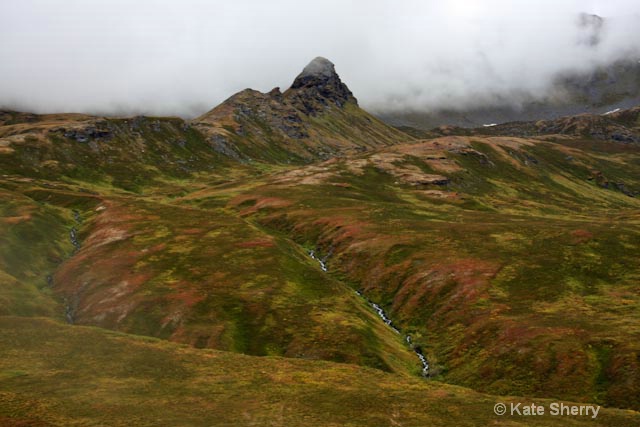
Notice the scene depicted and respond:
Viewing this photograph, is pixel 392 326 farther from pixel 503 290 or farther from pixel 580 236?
pixel 580 236

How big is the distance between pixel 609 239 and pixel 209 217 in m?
108

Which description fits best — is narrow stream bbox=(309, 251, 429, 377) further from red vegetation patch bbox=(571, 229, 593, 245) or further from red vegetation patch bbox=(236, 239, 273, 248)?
red vegetation patch bbox=(571, 229, 593, 245)

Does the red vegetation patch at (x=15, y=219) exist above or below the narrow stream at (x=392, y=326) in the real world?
above

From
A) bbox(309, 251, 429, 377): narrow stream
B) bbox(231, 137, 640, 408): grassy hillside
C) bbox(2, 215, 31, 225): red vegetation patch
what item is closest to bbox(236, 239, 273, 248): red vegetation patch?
bbox(309, 251, 429, 377): narrow stream

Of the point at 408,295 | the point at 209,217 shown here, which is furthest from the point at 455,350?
the point at 209,217

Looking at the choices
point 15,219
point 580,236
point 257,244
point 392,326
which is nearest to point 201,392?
point 392,326

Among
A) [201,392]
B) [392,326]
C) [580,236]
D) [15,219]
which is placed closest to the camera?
[201,392]

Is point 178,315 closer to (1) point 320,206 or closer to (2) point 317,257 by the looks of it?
(2) point 317,257

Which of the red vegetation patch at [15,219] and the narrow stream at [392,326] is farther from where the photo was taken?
the red vegetation patch at [15,219]

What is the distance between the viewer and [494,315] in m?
83.1

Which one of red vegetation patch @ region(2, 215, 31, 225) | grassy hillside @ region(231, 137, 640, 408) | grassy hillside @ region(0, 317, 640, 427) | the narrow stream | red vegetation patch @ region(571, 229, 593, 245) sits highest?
red vegetation patch @ region(2, 215, 31, 225)

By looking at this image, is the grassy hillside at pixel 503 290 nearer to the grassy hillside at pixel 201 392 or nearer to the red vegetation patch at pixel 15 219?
the grassy hillside at pixel 201 392

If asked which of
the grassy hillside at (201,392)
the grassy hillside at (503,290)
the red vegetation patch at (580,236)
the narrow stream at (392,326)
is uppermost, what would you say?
the red vegetation patch at (580,236)

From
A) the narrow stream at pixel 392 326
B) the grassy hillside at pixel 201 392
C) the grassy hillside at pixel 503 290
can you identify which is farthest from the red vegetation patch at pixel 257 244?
the grassy hillside at pixel 201 392
